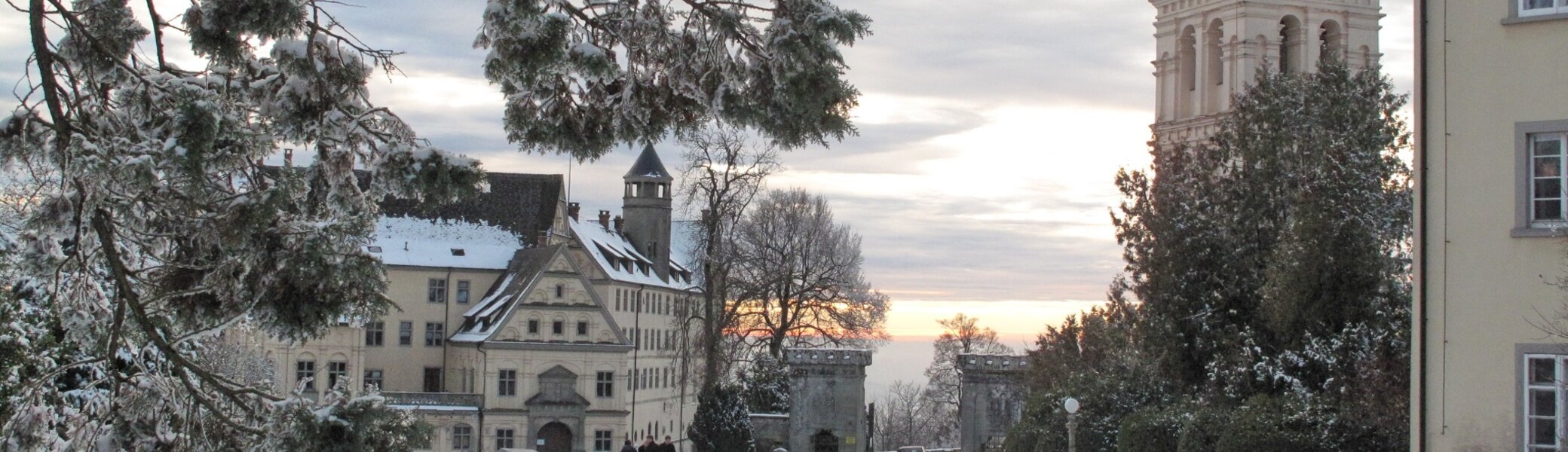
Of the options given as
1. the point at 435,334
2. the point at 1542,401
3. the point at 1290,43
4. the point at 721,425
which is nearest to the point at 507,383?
the point at 435,334

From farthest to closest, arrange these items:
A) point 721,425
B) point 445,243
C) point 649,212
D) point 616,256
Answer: point 649,212 → point 616,256 → point 445,243 → point 721,425

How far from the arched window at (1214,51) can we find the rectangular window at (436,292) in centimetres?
2990

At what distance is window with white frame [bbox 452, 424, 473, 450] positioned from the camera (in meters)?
58.5

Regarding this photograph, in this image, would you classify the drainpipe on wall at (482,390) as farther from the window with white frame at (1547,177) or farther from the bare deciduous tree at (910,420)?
the window with white frame at (1547,177)

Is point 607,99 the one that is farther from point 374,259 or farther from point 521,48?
point 374,259

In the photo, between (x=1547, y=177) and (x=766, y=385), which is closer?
(x=1547, y=177)

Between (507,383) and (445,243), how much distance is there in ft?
26.4

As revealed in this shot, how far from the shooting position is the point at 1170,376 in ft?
94.0

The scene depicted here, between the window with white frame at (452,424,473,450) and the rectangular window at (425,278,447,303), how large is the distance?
249 inches

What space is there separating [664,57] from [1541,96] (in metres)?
10.4

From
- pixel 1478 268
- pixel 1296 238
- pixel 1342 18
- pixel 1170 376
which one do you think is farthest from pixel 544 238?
pixel 1478 268

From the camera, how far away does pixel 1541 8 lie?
53.2 ft

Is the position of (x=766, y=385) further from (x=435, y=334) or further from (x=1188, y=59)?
(x=435, y=334)

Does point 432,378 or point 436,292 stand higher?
point 436,292
